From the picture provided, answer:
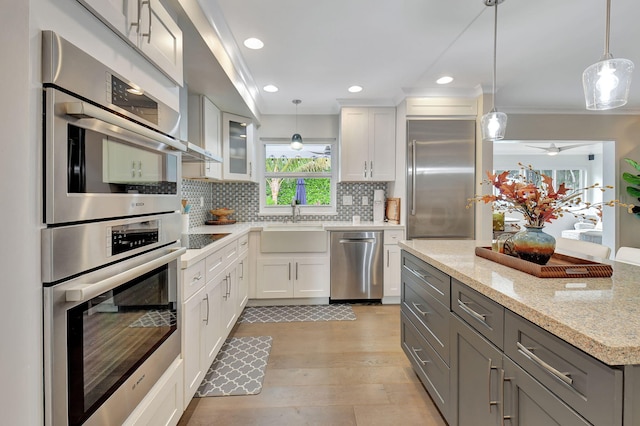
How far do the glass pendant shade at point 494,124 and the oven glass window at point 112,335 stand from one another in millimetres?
2144

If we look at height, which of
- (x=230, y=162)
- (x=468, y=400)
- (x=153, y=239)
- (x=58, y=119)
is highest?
(x=230, y=162)

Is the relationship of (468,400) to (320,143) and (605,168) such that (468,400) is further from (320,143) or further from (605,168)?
(605,168)

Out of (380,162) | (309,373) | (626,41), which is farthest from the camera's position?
(380,162)

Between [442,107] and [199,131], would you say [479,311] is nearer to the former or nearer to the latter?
[199,131]

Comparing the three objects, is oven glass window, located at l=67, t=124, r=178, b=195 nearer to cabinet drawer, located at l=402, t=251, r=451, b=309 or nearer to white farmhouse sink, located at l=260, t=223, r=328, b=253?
cabinet drawer, located at l=402, t=251, r=451, b=309

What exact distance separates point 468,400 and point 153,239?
154cm

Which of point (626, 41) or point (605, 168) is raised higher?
point (626, 41)

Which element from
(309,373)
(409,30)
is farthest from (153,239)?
(409,30)

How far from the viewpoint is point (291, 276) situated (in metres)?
3.40

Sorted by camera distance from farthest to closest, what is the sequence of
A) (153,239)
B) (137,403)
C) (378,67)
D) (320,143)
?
(320,143) → (378,67) → (153,239) → (137,403)

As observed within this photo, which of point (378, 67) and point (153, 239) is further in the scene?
point (378, 67)

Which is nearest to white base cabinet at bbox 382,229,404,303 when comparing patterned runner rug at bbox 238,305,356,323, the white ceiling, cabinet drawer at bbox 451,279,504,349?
patterned runner rug at bbox 238,305,356,323

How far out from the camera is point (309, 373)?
2.12 m

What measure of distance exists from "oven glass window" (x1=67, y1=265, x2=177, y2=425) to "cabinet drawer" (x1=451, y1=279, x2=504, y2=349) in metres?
1.36
